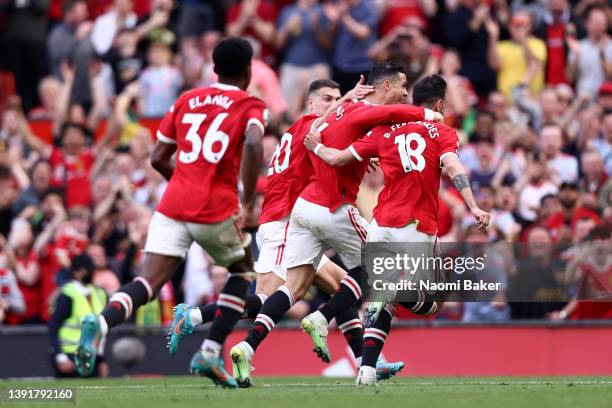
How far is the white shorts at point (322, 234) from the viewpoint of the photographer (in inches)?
502

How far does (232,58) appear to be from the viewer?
37.9 ft

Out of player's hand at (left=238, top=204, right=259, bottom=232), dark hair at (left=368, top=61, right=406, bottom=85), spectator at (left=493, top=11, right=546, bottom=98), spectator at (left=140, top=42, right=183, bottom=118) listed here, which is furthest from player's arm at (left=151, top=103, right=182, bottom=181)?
spectator at (left=140, top=42, right=183, bottom=118)

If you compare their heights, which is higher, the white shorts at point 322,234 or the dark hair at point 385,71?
the dark hair at point 385,71

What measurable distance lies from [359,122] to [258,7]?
10.3 metres

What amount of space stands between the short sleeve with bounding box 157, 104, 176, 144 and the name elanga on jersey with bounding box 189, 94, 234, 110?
0.18m

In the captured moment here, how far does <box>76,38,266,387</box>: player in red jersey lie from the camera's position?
1132 centimetres

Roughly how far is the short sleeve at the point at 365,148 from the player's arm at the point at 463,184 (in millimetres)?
589

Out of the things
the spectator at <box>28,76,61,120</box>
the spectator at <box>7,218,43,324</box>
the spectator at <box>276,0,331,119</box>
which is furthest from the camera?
the spectator at <box>28,76,61,120</box>

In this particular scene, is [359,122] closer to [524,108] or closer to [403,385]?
[403,385]

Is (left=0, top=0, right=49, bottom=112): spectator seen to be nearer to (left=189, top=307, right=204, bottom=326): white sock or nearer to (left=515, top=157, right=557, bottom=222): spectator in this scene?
(left=515, top=157, right=557, bottom=222): spectator

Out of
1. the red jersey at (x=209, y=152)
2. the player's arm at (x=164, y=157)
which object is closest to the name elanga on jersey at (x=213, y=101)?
the red jersey at (x=209, y=152)

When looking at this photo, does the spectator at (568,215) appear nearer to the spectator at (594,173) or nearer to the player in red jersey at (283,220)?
the spectator at (594,173)

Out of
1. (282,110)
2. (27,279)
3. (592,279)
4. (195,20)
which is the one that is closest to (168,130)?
(592,279)

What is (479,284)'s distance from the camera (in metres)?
15.2
